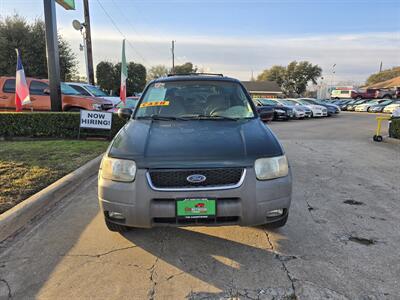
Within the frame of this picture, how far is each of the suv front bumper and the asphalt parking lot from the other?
1.35 ft

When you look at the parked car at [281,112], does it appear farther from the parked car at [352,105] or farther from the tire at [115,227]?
the parked car at [352,105]

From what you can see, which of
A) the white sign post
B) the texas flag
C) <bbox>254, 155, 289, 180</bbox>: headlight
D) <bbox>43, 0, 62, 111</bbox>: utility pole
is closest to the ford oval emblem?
<bbox>254, 155, 289, 180</bbox>: headlight

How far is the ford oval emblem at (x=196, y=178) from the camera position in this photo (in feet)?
9.12

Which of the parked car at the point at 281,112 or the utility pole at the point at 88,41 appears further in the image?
the parked car at the point at 281,112

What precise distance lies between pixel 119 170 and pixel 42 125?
7.50 m

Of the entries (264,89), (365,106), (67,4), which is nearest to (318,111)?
(365,106)

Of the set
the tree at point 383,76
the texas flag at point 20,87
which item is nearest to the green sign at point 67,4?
the texas flag at point 20,87

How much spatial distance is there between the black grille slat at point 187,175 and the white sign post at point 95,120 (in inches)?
263

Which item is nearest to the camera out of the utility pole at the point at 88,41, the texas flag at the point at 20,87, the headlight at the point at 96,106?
the texas flag at the point at 20,87

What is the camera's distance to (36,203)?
407cm

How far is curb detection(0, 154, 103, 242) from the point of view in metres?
3.52

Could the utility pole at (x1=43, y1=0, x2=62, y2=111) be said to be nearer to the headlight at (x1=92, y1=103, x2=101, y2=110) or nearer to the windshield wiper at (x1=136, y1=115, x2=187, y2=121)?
the headlight at (x1=92, y1=103, x2=101, y2=110)

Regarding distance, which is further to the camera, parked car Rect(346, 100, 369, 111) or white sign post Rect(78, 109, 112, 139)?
parked car Rect(346, 100, 369, 111)

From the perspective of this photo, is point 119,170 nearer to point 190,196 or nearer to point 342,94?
point 190,196
